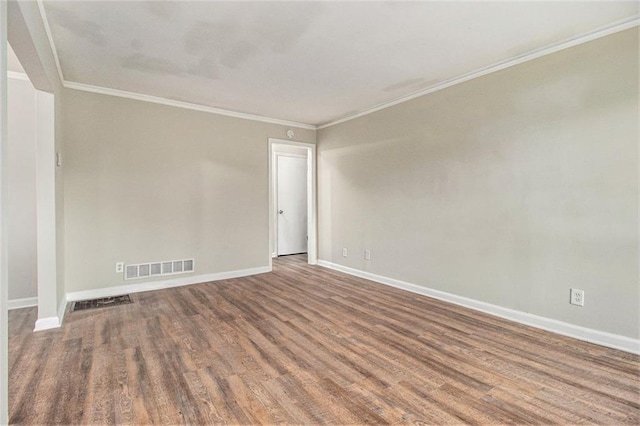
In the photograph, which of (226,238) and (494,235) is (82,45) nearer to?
(226,238)

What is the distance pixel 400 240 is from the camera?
4.09 metres

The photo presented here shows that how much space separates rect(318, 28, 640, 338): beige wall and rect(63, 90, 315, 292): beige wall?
1909 mm

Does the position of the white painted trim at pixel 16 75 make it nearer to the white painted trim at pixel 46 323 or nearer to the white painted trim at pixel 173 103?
the white painted trim at pixel 173 103

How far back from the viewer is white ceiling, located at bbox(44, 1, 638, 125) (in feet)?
7.10

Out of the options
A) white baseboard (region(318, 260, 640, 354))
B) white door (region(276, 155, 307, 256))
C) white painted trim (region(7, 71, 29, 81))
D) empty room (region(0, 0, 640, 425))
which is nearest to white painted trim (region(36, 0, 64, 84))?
empty room (region(0, 0, 640, 425))

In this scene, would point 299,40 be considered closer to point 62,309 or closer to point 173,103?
point 173,103

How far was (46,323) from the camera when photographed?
2793 millimetres

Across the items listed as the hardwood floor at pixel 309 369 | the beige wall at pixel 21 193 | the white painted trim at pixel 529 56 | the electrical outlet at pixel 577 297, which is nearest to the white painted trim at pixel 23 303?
the beige wall at pixel 21 193

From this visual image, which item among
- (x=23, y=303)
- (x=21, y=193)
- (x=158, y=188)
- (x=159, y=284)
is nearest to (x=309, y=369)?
(x=159, y=284)

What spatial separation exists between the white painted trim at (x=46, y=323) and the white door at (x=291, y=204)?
4103 mm

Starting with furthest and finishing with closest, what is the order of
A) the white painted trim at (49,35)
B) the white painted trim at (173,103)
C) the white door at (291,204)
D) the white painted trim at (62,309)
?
the white door at (291,204), the white painted trim at (173,103), the white painted trim at (62,309), the white painted trim at (49,35)

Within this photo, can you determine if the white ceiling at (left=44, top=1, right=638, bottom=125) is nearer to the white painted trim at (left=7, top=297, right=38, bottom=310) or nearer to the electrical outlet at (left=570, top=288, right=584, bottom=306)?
the electrical outlet at (left=570, top=288, right=584, bottom=306)

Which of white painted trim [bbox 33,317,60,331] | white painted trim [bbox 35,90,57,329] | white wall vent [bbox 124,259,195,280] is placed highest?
white painted trim [bbox 35,90,57,329]

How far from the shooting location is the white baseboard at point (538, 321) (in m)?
2.39
